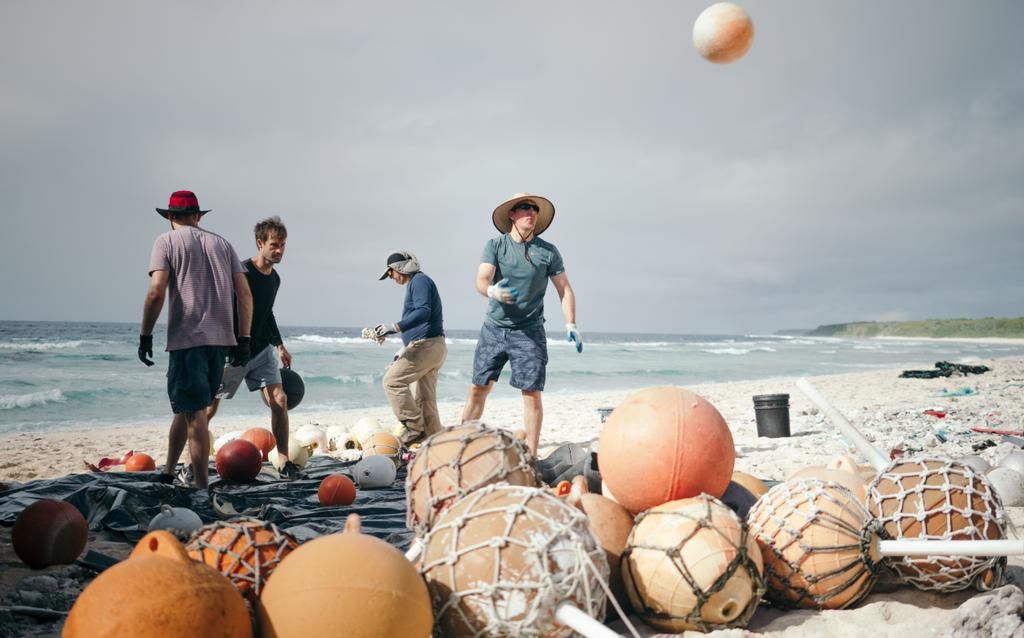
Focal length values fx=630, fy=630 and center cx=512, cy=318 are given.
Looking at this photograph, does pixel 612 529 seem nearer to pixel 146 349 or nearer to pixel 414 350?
pixel 146 349

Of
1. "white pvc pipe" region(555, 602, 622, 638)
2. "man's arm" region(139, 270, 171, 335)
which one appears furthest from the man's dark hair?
"white pvc pipe" region(555, 602, 622, 638)

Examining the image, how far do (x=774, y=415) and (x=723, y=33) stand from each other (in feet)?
16.6

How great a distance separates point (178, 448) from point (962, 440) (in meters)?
8.37

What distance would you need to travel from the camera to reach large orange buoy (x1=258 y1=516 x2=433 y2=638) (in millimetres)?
1952

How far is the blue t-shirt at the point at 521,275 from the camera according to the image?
620 centimetres

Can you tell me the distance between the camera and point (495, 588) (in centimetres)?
221

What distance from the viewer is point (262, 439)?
6.89 m

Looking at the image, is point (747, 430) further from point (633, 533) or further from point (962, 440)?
point (633, 533)

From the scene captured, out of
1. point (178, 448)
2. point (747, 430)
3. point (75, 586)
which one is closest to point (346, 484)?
point (178, 448)

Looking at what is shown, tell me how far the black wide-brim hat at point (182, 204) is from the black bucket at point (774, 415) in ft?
23.3

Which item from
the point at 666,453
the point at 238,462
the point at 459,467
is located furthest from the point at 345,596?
the point at 238,462

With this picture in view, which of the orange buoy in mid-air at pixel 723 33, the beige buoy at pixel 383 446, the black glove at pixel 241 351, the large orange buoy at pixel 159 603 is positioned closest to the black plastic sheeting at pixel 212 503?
the beige buoy at pixel 383 446

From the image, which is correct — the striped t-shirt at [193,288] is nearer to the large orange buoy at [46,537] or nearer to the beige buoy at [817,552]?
Answer: the large orange buoy at [46,537]

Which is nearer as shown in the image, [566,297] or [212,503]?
[212,503]
